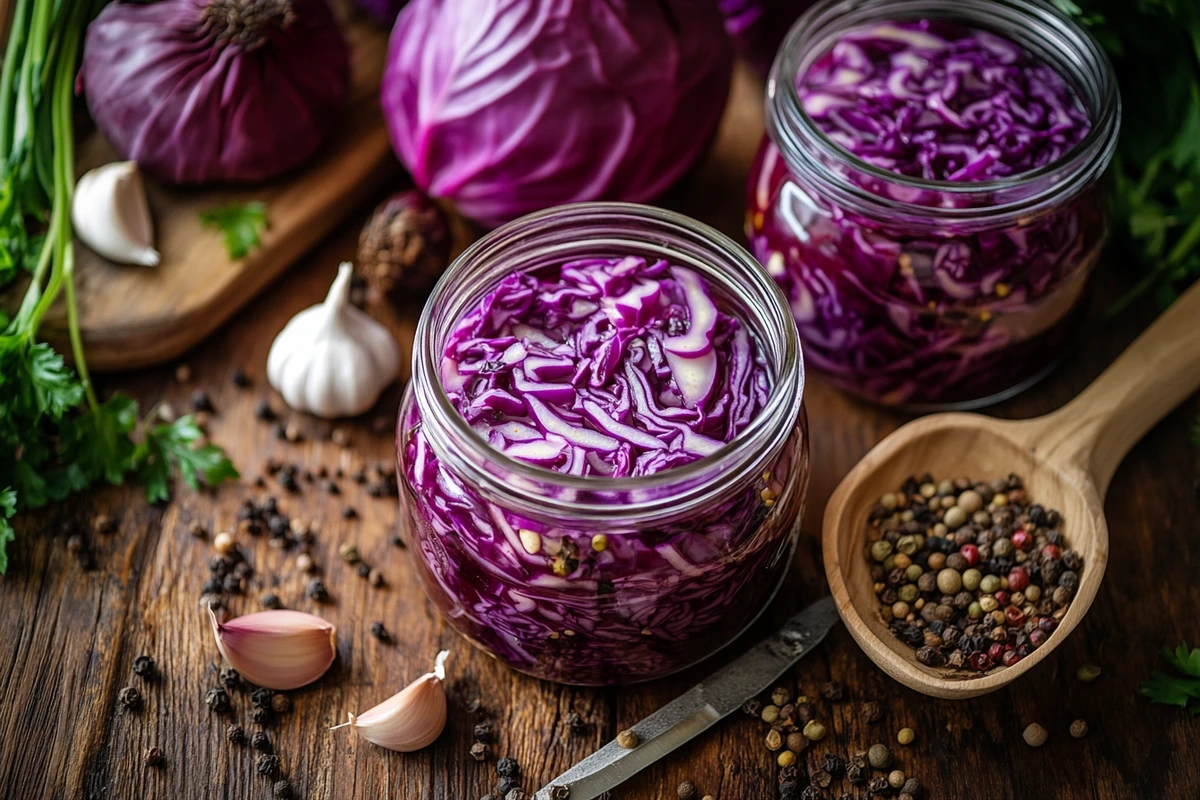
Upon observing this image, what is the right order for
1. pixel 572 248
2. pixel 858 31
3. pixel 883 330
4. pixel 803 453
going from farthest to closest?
pixel 858 31 → pixel 883 330 → pixel 572 248 → pixel 803 453

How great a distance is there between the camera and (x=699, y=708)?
224 cm

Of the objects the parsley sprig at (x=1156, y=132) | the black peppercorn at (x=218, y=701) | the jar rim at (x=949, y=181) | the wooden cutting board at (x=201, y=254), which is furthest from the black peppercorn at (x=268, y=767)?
the parsley sprig at (x=1156, y=132)

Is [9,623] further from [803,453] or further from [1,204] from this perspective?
[803,453]

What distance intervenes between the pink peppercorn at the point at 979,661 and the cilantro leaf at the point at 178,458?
61.9 inches

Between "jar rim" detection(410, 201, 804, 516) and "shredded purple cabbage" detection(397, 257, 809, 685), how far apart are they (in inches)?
1.7

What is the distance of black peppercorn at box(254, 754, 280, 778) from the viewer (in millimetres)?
2215

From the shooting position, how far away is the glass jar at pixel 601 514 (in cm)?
188

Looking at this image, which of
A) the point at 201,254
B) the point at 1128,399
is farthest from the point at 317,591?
the point at 1128,399

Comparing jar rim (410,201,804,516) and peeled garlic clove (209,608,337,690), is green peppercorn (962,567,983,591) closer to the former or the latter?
jar rim (410,201,804,516)

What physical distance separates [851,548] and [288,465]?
4.12 feet

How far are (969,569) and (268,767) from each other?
1414mm

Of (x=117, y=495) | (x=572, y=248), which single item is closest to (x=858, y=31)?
(x=572, y=248)

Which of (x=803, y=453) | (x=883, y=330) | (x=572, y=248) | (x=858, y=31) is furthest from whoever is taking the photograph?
(x=858, y=31)

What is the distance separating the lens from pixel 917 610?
2.33m
